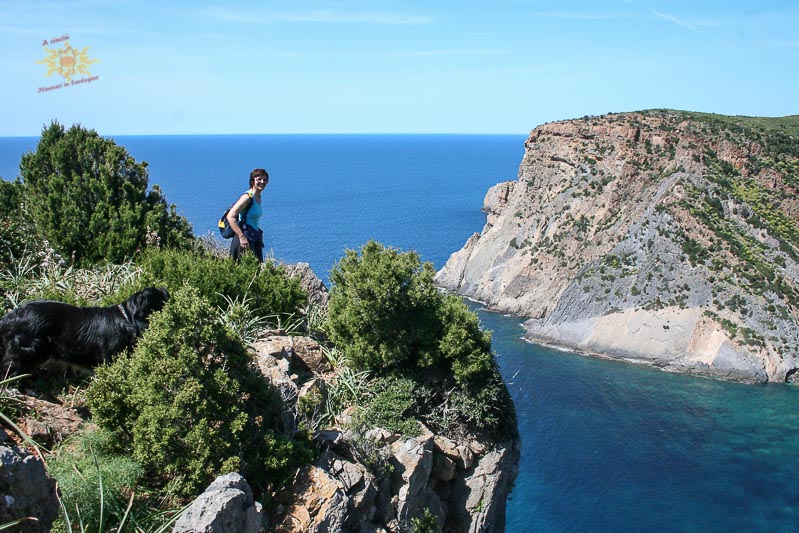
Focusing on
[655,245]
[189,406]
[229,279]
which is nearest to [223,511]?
[189,406]

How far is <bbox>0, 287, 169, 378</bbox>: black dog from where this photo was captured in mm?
7023

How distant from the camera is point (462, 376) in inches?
412

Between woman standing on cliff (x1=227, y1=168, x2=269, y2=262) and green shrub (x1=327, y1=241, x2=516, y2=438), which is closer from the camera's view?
green shrub (x1=327, y1=241, x2=516, y2=438)

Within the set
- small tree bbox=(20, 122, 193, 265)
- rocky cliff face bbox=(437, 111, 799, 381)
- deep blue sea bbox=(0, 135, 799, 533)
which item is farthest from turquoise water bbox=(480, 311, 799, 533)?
small tree bbox=(20, 122, 193, 265)

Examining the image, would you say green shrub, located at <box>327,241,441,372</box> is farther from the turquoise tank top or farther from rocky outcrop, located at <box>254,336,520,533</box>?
the turquoise tank top

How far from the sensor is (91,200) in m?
12.5


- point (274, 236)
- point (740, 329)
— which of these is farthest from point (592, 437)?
point (274, 236)

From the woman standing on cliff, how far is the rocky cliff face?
177 feet

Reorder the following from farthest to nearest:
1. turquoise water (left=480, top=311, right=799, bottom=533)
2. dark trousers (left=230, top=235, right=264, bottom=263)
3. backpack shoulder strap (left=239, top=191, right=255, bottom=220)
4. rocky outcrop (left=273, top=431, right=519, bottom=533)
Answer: turquoise water (left=480, top=311, right=799, bottom=533) → dark trousers (left=230, top=235, right=264, bottom=263) → backpack shoulder strap (left=239, top=191, right=255, bottom=220) → rocky outcrop (left=273, top=431, right=519, bottom=533)

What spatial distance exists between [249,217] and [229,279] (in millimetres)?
1323

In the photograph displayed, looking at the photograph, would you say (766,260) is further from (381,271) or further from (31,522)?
(31,522)

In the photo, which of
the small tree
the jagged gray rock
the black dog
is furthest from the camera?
the small tree

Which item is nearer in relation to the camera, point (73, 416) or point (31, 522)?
point (31, 522)

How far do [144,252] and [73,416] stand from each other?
5073 millimetres
